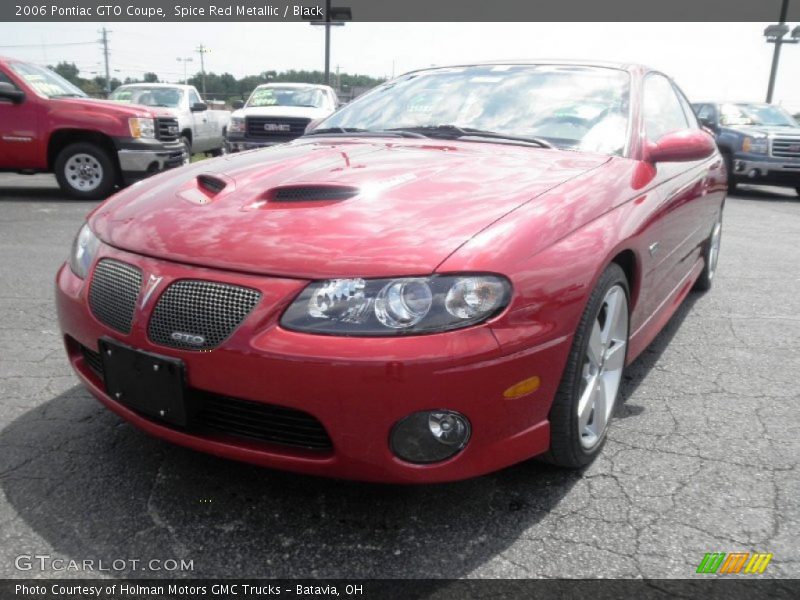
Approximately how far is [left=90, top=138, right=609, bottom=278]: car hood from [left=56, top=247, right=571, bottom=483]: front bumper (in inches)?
3.9

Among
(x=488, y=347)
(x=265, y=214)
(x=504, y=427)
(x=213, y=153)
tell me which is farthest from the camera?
(x=213, y=153)

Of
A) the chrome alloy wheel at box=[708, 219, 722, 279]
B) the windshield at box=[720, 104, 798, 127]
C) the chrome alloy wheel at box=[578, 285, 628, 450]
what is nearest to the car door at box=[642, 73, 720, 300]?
the chrome alloy wheel at box=[578, 285, 628, 450]

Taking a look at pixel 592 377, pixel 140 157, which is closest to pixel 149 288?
pixel 592 377

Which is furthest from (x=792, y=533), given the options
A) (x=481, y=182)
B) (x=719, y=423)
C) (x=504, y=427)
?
(x=481, y=182)

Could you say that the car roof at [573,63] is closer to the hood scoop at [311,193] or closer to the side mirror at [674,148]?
the side mirror at [674,148]

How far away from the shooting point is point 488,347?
1.81 meters

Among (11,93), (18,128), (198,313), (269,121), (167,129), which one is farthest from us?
(269,121)

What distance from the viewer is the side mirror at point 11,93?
27.3 ft

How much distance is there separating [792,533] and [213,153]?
15.8m

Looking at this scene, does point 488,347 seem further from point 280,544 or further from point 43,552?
point 43,552

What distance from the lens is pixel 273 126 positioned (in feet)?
37.0

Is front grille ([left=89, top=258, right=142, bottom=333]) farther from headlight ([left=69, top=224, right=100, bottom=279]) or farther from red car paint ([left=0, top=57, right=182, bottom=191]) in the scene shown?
red car paint ([left=0, top=57, right=182, bottom=191])

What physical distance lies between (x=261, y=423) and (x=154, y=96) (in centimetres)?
1276

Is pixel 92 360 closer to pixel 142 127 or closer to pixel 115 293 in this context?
pixel 115 293
